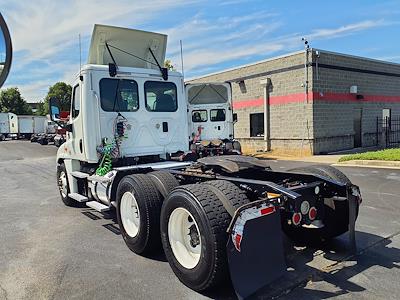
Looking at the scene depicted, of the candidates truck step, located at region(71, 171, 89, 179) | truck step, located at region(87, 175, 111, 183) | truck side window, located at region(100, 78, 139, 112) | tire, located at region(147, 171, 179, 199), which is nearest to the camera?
tire, located at region(147, 171, 179, 199)

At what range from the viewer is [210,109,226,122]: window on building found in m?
16.6

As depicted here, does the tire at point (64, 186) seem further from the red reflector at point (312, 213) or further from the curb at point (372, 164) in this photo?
the curb at point (372, 164)

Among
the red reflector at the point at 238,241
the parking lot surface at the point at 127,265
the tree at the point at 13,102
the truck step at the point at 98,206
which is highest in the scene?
the tree at the point at 13,102

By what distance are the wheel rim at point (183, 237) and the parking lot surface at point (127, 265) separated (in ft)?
0.90

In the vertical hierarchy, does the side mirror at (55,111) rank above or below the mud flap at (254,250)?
above

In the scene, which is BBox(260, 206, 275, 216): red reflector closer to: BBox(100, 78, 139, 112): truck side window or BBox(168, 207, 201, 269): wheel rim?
BBox(168, 207, 201, 269): wheel rim

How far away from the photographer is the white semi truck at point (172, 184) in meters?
3.62

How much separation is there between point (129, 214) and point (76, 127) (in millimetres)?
→ 2657

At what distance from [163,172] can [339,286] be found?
264 cm

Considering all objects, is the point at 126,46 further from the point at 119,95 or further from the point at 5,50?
the point at 5,50

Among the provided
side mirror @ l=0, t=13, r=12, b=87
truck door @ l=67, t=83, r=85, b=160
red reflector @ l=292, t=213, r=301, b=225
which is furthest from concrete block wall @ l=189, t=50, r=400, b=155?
side mirror @ l=0, t=13, r=12, b=87

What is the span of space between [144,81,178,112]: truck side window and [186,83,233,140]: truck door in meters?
8.79

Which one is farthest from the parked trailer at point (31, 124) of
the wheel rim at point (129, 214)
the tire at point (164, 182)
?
the tire at point (164, 182)

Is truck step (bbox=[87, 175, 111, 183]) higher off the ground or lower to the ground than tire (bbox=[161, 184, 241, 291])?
higher
